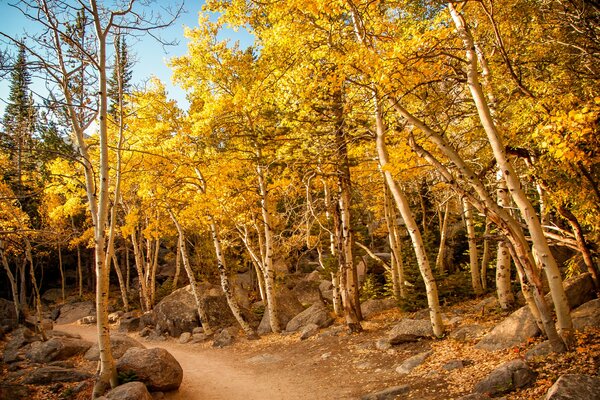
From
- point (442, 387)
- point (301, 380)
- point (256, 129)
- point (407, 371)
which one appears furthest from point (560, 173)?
point (256, 129)

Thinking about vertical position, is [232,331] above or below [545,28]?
below

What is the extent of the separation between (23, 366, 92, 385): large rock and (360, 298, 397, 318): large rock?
8.44 metres

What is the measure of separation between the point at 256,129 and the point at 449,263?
1276 cm

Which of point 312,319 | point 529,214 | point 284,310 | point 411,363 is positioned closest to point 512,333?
point 411,363

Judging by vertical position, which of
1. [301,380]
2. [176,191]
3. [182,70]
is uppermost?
[182,70]

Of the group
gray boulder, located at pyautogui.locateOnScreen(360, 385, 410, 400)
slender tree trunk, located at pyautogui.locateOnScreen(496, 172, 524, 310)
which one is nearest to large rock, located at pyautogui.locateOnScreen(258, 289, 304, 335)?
slender tree trunk, located at pyautogui.locateOnScreen(496, 172, 524, 310)

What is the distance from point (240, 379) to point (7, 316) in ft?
55.5

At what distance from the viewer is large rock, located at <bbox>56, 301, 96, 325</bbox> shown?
21.6 meters

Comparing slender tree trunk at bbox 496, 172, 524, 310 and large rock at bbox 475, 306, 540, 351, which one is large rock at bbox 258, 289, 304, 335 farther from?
large rock at bbox 475, 306, 540, 351

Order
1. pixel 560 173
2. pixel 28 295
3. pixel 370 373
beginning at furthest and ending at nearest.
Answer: pixel 28 295, pixel 370 373, pixel 560 173

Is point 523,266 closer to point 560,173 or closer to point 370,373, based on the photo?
point 560,173

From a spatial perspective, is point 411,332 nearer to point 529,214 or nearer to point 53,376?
point 529,214

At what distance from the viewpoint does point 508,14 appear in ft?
21.8

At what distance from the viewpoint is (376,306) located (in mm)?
12500
